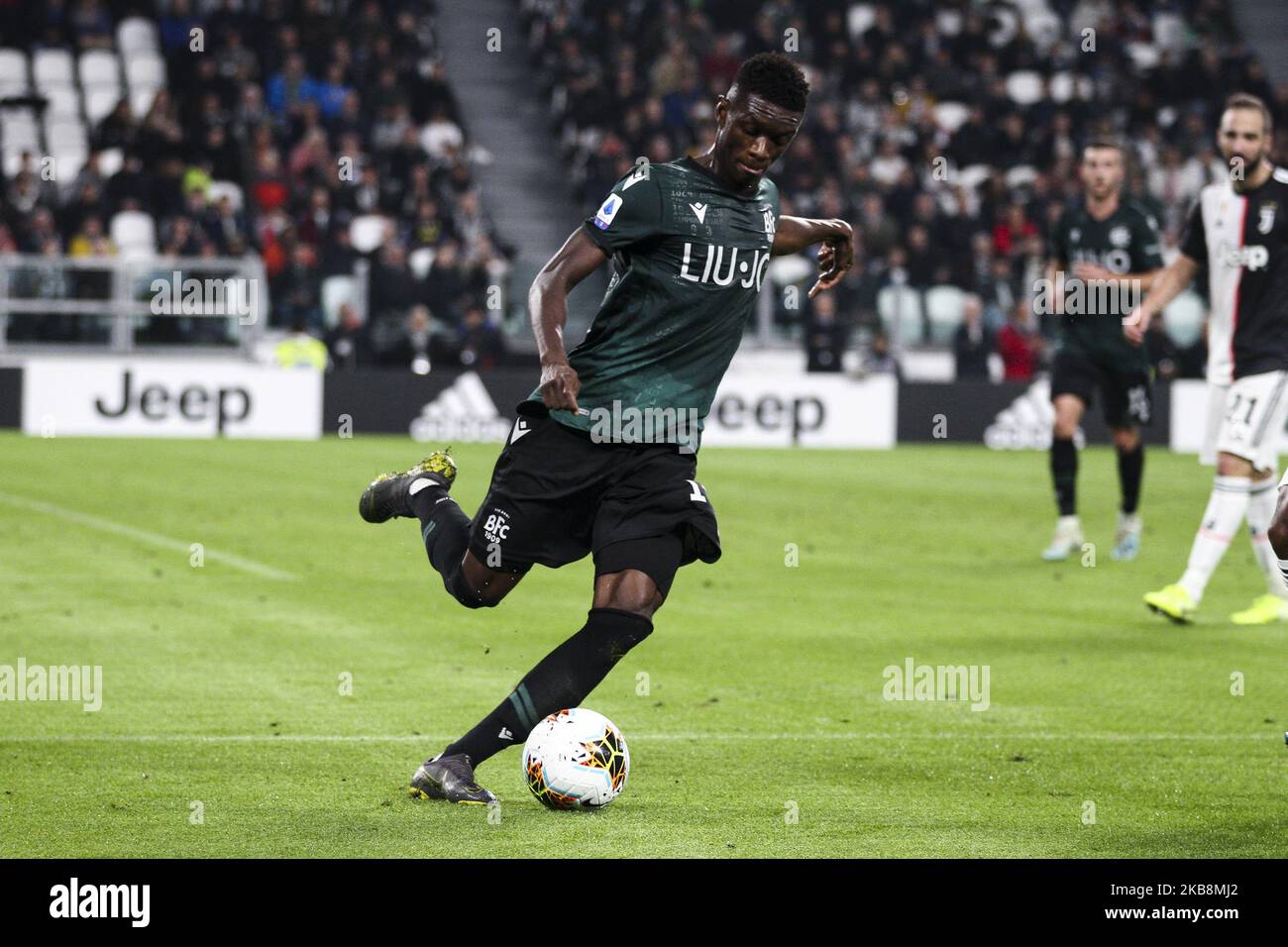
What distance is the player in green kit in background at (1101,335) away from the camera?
1262 centimetres

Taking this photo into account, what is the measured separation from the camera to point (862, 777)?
6.23 metres

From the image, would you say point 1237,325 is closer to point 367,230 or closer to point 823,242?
point 823,242

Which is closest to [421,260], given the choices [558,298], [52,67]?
[52,67]

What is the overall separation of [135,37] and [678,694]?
2146 centimetres

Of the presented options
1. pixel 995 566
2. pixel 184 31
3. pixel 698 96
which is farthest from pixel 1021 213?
pixel 995 566

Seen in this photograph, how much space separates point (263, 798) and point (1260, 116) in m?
5.94

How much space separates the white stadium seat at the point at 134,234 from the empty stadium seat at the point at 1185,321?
1275cm

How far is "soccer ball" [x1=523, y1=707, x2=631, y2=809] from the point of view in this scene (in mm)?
5637

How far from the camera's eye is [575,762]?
5.65 m

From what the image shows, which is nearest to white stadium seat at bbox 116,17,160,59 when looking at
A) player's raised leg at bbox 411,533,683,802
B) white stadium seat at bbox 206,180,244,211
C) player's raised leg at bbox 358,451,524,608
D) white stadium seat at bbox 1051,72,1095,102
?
white stadium seat at bbox 206,180,244,211

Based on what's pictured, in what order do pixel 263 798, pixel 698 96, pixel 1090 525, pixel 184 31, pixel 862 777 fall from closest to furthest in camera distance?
pixel 263 798
pixel 862 777
pixel 1090 525
pixel 184 31
pixel 698 96

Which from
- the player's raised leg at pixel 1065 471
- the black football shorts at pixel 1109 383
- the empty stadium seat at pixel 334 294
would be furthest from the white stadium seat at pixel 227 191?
the player's raised leg at pixel 1065 471

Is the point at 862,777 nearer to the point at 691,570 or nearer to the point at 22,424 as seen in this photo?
the point at 691,570

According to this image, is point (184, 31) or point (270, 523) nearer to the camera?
point (270, 523)
